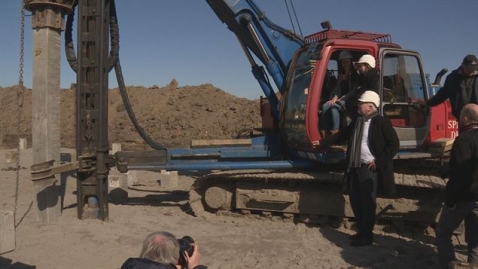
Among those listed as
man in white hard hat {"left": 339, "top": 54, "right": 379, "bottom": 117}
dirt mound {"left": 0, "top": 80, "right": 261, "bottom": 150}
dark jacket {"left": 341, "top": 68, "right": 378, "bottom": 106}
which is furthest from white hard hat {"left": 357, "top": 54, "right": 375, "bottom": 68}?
dirt mound {"left": 0, "top": 80, "right": 261, "bottom": 150}

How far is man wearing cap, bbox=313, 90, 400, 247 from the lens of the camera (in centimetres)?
560

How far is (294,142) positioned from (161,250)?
4.34m

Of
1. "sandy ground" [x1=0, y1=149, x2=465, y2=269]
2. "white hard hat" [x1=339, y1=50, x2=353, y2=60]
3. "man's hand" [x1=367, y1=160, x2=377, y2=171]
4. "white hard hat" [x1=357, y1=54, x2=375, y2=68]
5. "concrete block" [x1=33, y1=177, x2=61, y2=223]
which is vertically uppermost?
"white hard hat" [x1=339, y1=50, x2=353, y2=60]

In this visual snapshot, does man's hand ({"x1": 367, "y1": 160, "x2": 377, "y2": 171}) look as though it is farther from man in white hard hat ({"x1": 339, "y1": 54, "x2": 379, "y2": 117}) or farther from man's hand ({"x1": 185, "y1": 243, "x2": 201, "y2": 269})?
man's hand ({"x1": 185, "y1": 243, "x2": 201, "y2": 269})

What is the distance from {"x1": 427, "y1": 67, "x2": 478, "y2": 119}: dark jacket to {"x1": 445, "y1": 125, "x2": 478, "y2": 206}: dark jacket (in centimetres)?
147

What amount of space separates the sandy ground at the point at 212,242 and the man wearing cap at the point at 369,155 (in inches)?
16.9

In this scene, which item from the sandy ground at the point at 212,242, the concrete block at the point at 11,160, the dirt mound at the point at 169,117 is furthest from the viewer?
the dirt mound at the point at 169,117

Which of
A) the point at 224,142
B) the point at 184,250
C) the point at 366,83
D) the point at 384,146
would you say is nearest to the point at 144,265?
the point at 184,250

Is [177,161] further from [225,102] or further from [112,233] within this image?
[225,102]

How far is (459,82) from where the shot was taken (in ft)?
18.4

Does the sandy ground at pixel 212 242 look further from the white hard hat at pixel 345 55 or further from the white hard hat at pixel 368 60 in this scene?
the white hard hat at pixel 345 55

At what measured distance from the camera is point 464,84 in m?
5.55

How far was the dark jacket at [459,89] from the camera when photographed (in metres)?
5.50

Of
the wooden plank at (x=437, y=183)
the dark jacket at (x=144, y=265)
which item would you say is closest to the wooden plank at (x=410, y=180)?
the wooden plank at (x=437, y=183)
